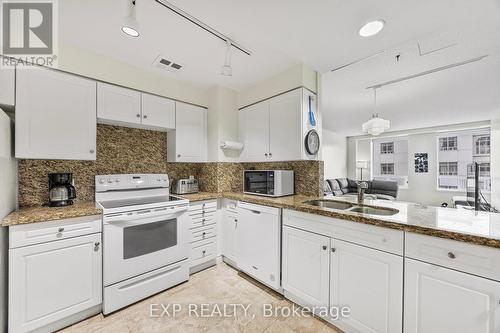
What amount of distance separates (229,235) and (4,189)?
2.01 metres

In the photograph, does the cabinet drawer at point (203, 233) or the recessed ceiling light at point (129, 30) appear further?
the cabinet drawer at point (203, 233)

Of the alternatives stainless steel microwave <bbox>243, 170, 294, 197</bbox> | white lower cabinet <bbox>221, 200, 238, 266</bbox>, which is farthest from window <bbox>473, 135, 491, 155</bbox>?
white lower cabinet <bbox>221, 200, 238, 266</bbox>

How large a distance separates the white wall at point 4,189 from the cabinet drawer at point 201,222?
1414 mm

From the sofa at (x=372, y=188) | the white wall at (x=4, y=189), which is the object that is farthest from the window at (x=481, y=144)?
the white wall at (x=4, y=189)

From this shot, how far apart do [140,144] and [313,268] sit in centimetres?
238

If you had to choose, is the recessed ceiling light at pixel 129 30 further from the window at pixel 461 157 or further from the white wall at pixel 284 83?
the window at pixel 461 157

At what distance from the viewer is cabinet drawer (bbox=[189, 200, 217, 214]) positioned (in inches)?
92.0

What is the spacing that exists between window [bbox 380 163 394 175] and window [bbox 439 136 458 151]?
1.35 m

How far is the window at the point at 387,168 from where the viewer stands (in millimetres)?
6832

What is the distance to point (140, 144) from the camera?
98.3 inches

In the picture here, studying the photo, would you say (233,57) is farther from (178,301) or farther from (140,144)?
(178,301)

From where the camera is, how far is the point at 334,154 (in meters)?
7.08

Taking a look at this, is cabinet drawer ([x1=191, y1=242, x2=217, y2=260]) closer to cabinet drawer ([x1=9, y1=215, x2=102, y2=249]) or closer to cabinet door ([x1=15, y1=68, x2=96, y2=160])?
cabinet drawer ([x1=9, y1=215, x2=102, y2=249])

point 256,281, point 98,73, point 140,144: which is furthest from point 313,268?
point 98,73
